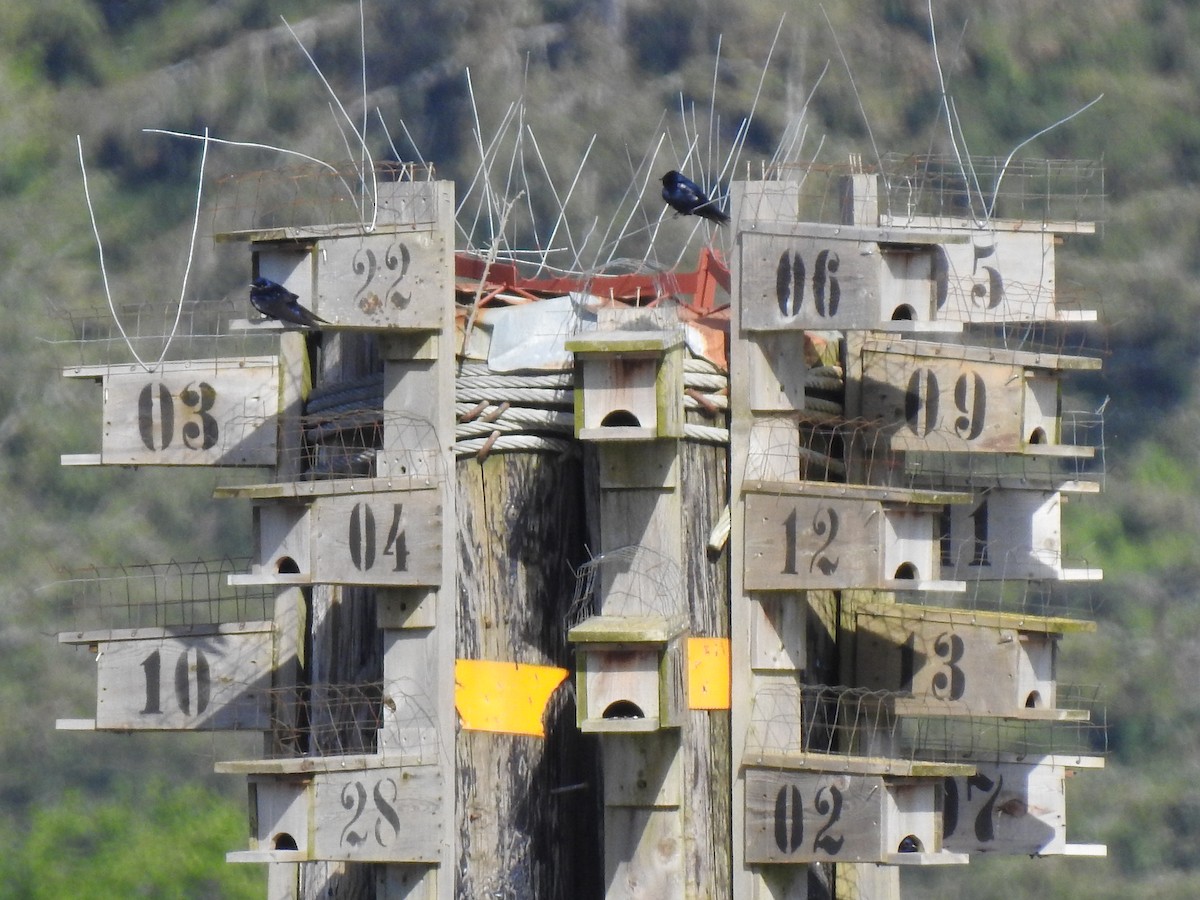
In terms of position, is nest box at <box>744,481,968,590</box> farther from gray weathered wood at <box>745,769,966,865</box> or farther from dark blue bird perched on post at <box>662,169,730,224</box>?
dark blue bird perched on post at <box>662,169,730,224</box>

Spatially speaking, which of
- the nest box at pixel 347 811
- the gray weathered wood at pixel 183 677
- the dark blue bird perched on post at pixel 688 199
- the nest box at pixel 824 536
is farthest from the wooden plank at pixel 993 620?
the gray weathered wood at pixel 183 677

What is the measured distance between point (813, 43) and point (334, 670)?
1763cm

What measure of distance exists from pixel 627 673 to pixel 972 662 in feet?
3.89

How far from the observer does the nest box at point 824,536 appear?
6969mm

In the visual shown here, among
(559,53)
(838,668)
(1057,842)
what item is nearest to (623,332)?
(838,668)

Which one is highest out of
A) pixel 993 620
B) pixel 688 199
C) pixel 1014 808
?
pixel 688 199

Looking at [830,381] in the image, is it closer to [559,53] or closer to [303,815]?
[303,815]

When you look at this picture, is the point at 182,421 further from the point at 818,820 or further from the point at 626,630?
the point at 818,820

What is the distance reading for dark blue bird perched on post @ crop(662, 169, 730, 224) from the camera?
795cm

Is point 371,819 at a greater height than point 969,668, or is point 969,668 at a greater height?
point 969,668

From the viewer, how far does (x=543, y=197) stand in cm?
A: 2145

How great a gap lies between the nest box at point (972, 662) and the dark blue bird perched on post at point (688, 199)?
137cm

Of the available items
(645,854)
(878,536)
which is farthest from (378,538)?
(878,536)

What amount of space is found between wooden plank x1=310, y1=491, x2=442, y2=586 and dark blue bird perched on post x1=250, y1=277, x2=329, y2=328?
1.56 feet
